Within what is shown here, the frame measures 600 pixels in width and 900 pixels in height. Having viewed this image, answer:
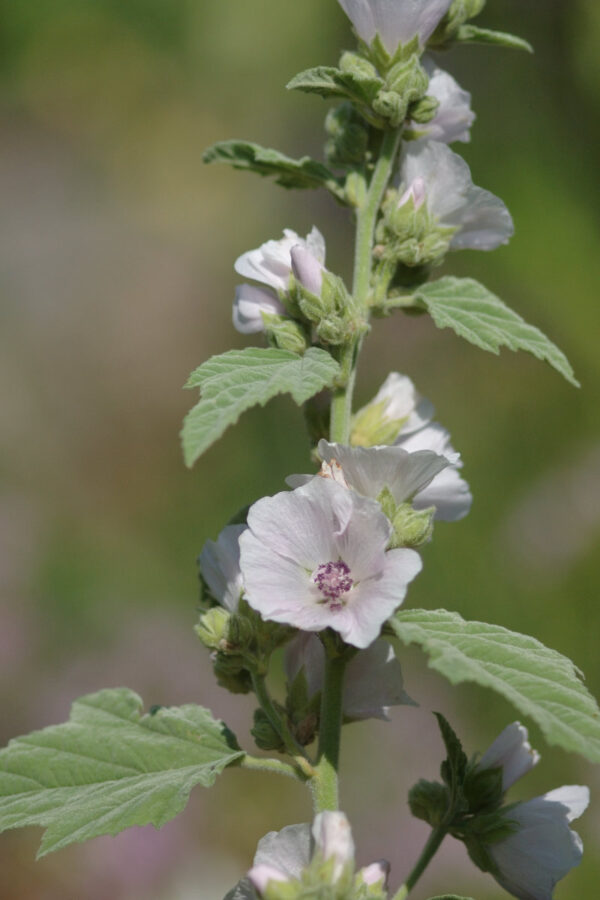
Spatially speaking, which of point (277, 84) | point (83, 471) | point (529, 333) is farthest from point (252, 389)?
point (277, 84)

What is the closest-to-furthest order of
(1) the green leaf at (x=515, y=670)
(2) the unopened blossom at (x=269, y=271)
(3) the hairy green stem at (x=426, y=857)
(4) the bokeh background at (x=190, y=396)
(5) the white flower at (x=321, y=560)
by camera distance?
(1) the green leaf at (x=515, y=670), (5) the white flower at (x=321, y=560), (3) the hairy green stem at (x=426, y=857), (2) the unopened blossom at (x=269, y=271), (4) the bokeh background at (x=190, y=396)

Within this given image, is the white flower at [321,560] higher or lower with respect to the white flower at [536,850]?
higher

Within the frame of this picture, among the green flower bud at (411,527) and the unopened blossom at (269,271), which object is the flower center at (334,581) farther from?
the unopened blossom at (269,271)

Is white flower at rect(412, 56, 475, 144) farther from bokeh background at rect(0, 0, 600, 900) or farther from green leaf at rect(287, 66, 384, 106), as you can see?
bokeh background at rect(0, 0, 600, 900)

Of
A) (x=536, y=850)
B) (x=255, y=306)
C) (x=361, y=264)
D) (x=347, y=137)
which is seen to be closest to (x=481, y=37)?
(x=347, y=137)

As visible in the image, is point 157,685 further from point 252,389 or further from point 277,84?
point 277,84

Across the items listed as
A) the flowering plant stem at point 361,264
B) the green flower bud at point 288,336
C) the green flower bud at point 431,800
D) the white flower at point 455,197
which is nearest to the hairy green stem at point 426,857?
the green flower bud at point 431,800

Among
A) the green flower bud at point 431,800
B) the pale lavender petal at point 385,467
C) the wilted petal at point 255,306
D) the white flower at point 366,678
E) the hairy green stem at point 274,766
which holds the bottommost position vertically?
the green flower bud at point 431,800

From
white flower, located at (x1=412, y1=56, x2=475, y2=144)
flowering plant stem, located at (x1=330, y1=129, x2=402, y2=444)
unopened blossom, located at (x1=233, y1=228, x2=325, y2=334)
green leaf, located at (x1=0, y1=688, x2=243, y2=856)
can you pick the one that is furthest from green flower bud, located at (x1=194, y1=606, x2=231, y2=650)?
white flower, located at (x1=412, y1=56, x2=475, y2=144)
